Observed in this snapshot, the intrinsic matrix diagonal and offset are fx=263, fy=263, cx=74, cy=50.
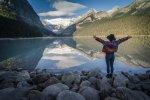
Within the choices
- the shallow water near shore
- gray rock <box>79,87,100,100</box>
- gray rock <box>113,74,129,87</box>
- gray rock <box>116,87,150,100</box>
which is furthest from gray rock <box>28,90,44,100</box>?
the shallow water near shore

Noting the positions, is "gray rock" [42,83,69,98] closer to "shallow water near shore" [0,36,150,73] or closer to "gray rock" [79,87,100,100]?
"gray rock" [79,87,100,100]

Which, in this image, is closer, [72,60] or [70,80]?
[70,80]

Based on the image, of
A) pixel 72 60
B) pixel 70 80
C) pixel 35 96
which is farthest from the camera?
pixel 72 60

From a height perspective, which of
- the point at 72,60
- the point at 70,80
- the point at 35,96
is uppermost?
the point at 35,96

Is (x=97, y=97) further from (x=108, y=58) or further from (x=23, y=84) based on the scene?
(x=108, y=58)

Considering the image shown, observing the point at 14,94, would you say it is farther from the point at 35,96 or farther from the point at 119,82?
the point at 119,82

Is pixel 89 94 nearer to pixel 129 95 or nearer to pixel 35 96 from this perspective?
pixel 129 95

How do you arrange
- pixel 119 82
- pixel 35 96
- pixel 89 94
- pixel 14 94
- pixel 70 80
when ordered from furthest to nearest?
pixel 70 80 < pixel 119 82 < pixel 89 94 < pixel 14 94 < pixel 35 96

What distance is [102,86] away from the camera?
438 inches

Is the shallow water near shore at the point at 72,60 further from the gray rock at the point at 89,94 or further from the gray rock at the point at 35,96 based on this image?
the gray rock at the point at 35,96

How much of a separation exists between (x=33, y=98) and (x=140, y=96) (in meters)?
3.92

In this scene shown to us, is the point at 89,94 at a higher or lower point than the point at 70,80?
higher

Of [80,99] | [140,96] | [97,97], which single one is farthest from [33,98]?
[140,96]

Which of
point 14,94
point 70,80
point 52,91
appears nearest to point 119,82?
point 70,80
